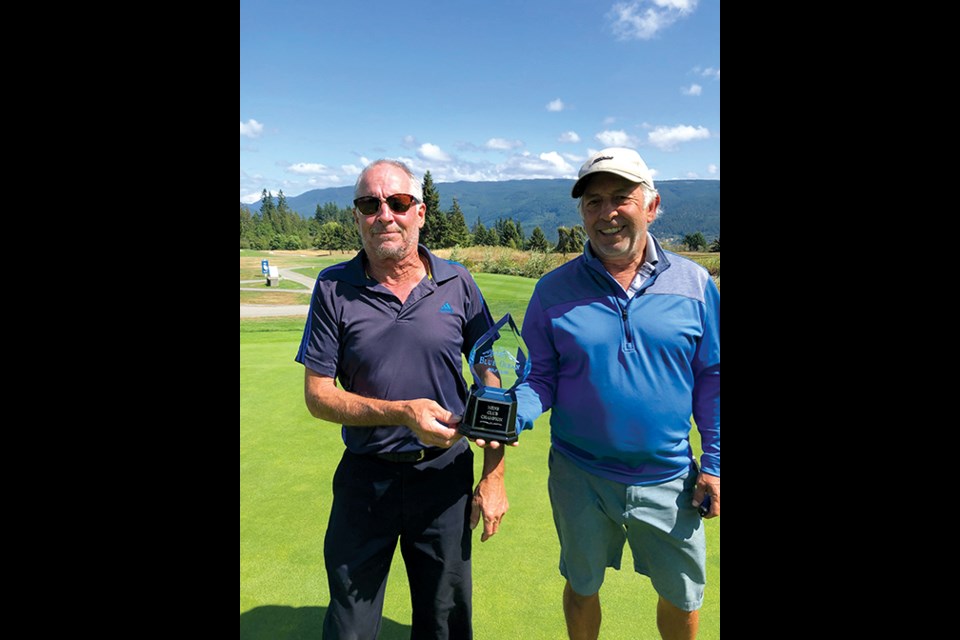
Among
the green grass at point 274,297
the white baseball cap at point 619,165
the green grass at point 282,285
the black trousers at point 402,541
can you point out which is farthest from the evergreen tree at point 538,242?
the black trousers at point 402,541

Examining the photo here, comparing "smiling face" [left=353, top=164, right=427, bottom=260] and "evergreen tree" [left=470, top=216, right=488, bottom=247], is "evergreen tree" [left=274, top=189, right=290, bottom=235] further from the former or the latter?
"smiling face" [left=353, top=164, right=427, bottom=260]

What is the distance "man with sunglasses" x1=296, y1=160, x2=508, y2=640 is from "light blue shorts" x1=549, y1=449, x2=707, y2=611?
12.6 inches

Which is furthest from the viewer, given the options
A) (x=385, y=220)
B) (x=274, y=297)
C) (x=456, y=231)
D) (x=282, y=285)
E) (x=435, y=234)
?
(x=456, y=231)

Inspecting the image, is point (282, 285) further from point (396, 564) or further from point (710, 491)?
point (710, 491)

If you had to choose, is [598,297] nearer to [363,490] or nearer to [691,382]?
[691,382]

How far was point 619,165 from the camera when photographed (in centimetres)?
199

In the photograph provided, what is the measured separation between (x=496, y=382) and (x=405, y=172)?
3.28 feet

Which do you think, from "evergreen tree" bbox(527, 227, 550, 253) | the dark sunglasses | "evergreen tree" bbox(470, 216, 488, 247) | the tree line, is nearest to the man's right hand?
the dark sunglasses

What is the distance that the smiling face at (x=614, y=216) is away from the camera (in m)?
2.03

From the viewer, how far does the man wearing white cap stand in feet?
6.71

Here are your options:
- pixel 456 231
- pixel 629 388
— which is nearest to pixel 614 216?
pixel 629 388

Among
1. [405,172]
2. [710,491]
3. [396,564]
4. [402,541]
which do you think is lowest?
[396,564]
